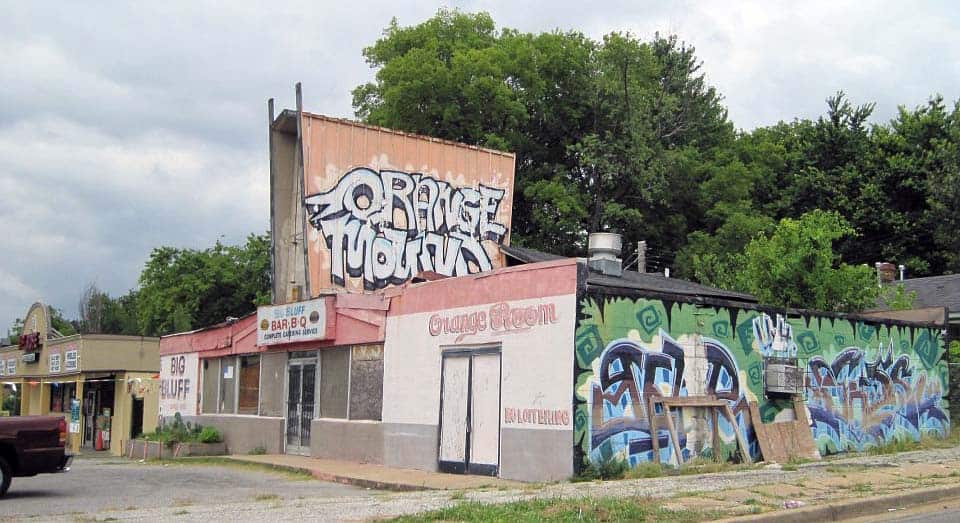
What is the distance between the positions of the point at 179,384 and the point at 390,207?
35.1 ft

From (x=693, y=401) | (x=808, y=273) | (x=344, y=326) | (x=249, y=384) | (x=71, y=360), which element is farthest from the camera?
(x=71, y=360)

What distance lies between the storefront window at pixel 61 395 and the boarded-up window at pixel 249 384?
66.9 feet

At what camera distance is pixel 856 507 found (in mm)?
11555

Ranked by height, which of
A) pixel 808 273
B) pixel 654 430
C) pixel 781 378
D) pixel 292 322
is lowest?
pixel 654 430

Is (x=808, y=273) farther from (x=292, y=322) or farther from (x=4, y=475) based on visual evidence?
(x=4, y=475)

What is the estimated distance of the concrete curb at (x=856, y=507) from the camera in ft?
35.2

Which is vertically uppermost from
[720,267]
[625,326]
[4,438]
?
[720,267]

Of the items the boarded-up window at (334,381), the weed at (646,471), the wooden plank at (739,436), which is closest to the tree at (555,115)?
the boarded-up window at (334,381)

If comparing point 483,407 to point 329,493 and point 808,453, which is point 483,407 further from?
point 808,453

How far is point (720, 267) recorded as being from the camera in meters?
32.9

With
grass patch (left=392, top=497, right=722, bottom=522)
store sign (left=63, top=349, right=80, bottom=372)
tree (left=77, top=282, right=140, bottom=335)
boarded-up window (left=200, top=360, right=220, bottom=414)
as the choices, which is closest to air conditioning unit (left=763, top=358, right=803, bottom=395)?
grass patch (left=392, top=497, right=722, bottom=522)

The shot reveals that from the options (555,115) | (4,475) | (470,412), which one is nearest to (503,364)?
(470,412)

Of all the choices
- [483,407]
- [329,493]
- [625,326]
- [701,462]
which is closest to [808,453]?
[701,462]

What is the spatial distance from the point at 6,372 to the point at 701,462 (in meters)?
44.4
